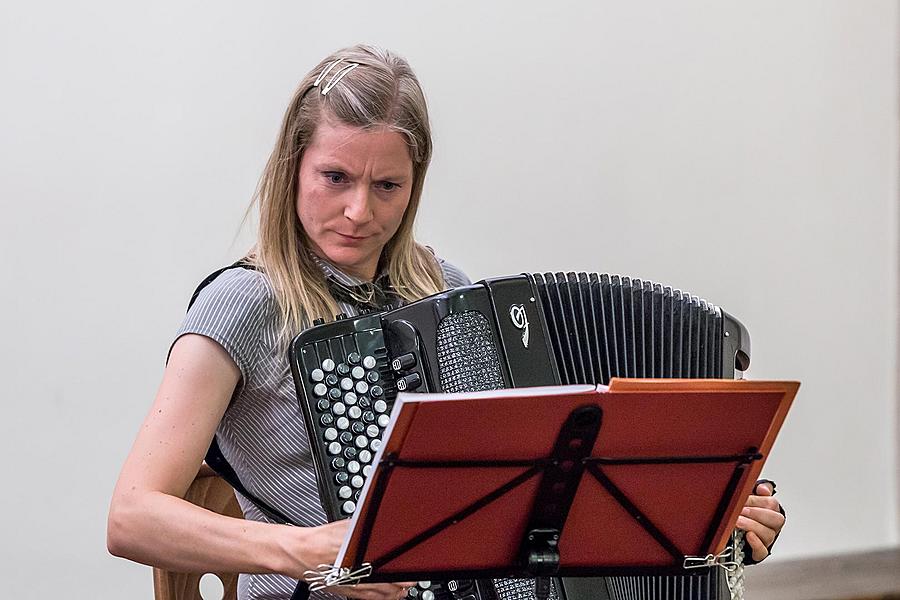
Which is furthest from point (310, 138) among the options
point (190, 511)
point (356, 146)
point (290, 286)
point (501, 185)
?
point (501, 185)

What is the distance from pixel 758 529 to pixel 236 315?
658 millimetres

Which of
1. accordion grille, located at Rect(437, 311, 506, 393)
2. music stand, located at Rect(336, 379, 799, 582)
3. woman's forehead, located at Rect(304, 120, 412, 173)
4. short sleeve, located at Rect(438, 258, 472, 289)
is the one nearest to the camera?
music stand, located at Rect(336, 379, 799, 582)

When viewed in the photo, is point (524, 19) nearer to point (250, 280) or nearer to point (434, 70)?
point (434, 70)

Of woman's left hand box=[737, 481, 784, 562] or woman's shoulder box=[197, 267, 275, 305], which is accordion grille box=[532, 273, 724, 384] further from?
woman's shoulder box=[197, 267, 275, 305]

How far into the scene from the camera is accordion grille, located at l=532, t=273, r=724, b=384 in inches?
48.6

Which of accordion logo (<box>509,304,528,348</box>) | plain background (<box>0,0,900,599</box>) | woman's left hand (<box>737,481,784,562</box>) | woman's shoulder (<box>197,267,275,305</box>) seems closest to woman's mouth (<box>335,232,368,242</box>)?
woman's shoulder (<box>197,267,275,305</box>)

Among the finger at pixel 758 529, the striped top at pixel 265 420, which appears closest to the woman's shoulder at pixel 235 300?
the striped top at pixel 265 420

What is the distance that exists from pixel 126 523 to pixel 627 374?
55 centimetres

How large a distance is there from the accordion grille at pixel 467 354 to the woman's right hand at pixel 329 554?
20cm

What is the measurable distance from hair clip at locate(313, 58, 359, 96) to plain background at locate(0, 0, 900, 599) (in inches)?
33.1

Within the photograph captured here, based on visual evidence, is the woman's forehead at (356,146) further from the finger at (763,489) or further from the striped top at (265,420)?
the finger at (763,489)

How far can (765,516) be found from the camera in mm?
1345

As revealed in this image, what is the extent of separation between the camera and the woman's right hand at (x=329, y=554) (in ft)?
3.45

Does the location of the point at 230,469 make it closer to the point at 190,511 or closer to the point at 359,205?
the point at 190,511
